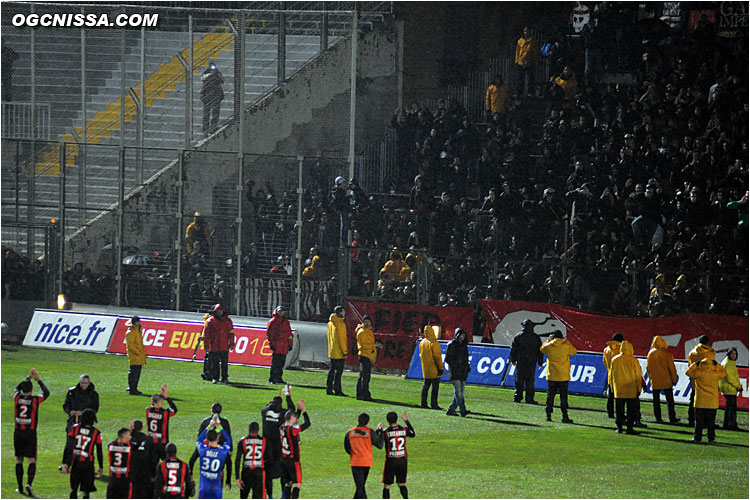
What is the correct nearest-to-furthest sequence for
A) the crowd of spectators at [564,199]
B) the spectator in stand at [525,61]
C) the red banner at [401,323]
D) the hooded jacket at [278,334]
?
1. the hooded jacket at [278,334]
2. the crowd of spectators at [564,199]
3. the red banner at [401,323]
4. the spectator in stand at [525,61]

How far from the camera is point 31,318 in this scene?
29.6 meters

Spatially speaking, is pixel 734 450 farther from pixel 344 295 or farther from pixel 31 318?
pixel 31 318

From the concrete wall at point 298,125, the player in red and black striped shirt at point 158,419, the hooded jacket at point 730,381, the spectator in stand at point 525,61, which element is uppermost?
the spectator in stand at point 525,61

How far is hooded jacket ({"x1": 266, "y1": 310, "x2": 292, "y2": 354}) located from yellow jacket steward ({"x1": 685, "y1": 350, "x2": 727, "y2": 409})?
313 inches

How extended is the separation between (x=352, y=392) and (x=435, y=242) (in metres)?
5.34

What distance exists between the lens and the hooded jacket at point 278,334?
24.3m

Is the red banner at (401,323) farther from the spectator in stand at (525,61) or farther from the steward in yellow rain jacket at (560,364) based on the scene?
the spectator in stand at (525,61)

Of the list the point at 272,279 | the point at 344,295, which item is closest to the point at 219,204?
the point at 272,279

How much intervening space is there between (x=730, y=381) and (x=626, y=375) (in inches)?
82.6

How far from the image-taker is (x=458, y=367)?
21734 mm

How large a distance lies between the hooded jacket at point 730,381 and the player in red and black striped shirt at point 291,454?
909 centimetres

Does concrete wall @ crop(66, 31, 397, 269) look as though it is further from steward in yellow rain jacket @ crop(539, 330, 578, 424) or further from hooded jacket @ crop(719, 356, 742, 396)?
hooded jacket @ crop(719, 356, 742, 396)

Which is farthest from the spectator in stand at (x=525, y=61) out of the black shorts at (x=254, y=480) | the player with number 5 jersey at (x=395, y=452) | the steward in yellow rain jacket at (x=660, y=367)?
the black shorts at (x=254, y=480)

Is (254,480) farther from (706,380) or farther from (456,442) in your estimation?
(706,380)
